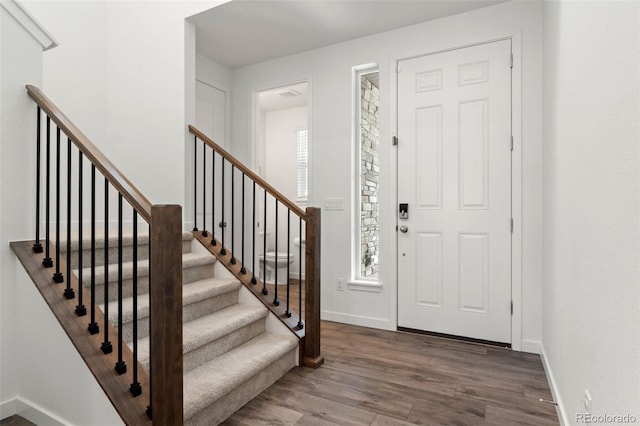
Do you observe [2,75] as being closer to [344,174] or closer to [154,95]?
[154,95]

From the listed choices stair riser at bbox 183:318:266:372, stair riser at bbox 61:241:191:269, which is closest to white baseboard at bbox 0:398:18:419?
stair riser at bbox 61:241:191:269

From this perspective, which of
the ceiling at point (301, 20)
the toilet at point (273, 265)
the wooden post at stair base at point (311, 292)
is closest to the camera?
the wooden post at stair base at point (311, 292)

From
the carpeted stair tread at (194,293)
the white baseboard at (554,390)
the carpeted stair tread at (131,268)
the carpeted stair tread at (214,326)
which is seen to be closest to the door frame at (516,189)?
the white baseboard at (554,390)

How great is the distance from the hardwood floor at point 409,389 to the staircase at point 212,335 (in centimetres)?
12

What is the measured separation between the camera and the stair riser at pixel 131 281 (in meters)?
2.01

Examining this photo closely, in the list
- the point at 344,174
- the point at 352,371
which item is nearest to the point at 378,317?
the point at 352,371

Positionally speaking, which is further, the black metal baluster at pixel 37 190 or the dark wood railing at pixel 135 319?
the black metal baluster at pixel 37 190

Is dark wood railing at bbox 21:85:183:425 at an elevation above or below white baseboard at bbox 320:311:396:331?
above

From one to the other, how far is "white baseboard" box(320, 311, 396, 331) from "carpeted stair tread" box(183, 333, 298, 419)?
3.45ft

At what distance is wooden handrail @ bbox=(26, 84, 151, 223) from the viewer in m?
1.44

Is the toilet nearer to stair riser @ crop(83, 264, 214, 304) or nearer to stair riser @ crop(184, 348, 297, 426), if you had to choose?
stair riser @ crop(83, 264, 214, 304)

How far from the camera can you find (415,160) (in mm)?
3164

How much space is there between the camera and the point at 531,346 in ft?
8.97

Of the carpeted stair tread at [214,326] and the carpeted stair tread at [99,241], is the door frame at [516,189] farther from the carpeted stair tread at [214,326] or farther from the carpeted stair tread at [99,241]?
the carpeted stair tread at [99,241]
